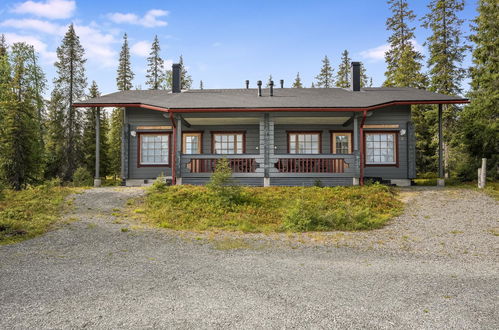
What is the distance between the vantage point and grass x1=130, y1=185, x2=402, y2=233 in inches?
324

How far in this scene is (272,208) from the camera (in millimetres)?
9820

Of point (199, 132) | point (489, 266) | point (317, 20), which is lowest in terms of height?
point (489, 266)

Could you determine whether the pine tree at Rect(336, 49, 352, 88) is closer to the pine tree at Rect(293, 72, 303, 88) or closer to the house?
the pine tree at Rect(293, 72, 303, 88)

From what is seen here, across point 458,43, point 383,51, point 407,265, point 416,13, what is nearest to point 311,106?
point 407,265

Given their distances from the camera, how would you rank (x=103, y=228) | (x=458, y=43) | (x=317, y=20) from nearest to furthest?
(x=103, y=228)
(x=317, y=20)
(x=458, y=43)

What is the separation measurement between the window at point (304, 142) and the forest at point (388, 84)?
22.4 ft

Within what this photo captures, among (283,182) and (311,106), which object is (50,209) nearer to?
(283,182)

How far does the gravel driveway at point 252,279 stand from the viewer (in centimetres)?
327

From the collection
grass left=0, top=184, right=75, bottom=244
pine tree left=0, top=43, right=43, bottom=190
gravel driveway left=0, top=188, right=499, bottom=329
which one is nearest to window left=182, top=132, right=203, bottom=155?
grass left=0, top=184, right=75, bottom=244

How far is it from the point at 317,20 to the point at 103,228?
35.7ft

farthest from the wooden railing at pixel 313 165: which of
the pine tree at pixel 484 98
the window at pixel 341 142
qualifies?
the pine tree at pixel 484 98

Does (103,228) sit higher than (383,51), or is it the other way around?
(383,51)

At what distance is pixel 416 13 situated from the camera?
26844 millimetres

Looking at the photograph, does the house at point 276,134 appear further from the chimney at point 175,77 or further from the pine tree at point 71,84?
the pine tree at point 71,84
